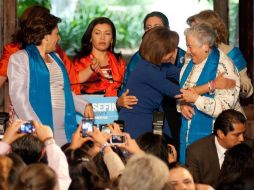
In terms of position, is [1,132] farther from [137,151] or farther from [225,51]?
[225,51]

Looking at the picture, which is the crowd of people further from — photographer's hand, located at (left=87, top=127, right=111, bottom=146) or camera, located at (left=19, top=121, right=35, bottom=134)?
camera, located at (left=19, top=121, right=35, bottom=134)

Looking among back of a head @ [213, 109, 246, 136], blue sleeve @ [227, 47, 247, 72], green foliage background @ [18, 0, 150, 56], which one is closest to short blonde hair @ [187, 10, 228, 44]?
blue sleeve @ [227, 47, 247, 72]

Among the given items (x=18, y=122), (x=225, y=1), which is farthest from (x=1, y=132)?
(x=225, y=1)

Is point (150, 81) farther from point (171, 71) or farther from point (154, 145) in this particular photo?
point (154, 145)

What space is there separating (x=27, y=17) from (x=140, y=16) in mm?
2147

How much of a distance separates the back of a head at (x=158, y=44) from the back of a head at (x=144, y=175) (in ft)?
7.14

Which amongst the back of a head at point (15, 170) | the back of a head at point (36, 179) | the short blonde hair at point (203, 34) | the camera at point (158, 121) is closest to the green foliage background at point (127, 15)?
the short blonde hair at point (203, 34)

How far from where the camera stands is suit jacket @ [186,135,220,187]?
325 inches

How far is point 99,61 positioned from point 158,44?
2.74 feet

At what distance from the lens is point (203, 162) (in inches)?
326

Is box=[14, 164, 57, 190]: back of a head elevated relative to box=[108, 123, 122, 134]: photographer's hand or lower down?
elevated

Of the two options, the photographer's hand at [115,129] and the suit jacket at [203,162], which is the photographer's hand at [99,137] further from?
the suit jacket at [203,162]

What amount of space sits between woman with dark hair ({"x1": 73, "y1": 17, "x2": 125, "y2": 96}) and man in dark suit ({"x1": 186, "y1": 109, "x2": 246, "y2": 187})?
1.08 meters

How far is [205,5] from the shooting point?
10391 mm
